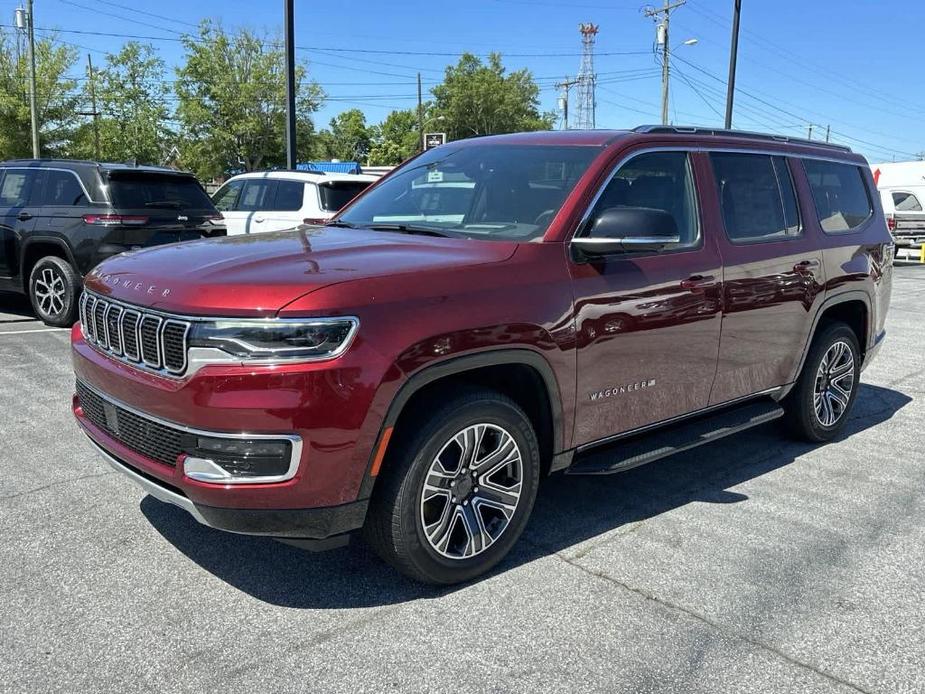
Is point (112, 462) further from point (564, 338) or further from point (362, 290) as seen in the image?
point (564, 338)

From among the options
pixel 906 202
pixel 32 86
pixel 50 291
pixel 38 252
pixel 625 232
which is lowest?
pixel 50 291

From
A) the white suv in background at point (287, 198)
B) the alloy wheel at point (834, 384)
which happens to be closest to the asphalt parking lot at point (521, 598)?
the alloy wheel at point (834, 384)

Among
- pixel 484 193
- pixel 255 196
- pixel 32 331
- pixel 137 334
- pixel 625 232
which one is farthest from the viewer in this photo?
pixel 255 196

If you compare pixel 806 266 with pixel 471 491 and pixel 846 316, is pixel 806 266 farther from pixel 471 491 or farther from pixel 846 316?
pixel 471 491

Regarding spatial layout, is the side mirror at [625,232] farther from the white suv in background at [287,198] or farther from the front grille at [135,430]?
the white suv in background at [287,198]

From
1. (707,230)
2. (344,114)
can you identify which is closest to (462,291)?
(707,230)

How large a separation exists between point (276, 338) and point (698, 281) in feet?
7.56

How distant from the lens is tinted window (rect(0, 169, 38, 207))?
30.3 feet

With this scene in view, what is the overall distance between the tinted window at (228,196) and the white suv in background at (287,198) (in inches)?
0.9

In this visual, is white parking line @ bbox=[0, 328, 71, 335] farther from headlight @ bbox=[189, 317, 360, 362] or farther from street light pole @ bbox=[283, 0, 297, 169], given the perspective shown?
headlight @ bbox=[189, 317, 360, 362]

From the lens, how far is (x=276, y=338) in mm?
2775

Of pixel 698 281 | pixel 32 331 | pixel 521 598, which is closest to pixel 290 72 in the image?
pixel 32 331

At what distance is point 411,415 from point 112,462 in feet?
4.16

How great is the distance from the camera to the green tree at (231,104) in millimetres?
44625
